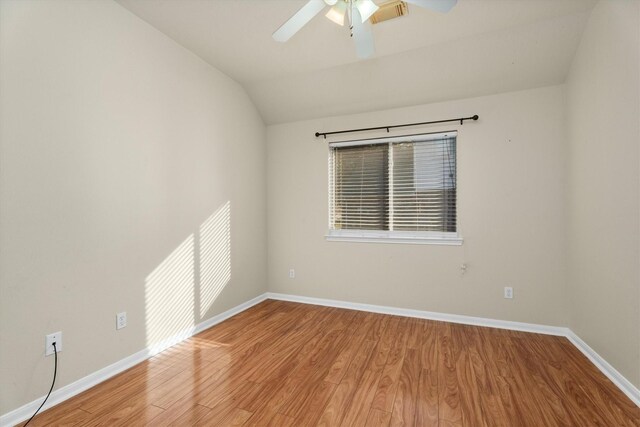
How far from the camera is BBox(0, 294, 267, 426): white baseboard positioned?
161 centimetres

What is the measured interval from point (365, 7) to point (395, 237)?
2257mm

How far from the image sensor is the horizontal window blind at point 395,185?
316 cm

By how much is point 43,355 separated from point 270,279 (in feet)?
7.89

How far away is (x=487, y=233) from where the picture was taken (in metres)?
2.93

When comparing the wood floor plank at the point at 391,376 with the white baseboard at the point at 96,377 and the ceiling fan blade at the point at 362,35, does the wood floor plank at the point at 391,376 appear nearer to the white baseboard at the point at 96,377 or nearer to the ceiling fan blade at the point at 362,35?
the white baseboard at the point at 96,377

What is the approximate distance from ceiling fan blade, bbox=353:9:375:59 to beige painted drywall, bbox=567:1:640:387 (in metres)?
1.52

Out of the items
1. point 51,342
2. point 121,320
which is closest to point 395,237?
point 121,320

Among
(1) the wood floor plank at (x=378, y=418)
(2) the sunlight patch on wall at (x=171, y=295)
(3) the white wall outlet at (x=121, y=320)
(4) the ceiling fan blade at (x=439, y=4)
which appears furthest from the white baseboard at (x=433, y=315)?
(4) the ceiling fan blade at (x=439, y=4)

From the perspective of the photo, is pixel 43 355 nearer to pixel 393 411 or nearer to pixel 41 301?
pixel 41 301

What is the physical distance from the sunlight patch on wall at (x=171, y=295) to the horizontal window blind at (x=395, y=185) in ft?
5.58

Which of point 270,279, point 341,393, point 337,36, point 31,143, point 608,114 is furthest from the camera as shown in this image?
point 270,279

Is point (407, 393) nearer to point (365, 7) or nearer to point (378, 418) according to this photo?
point (378, 418)

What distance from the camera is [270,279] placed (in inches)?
155

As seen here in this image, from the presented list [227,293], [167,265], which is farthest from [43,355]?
[227,293]
